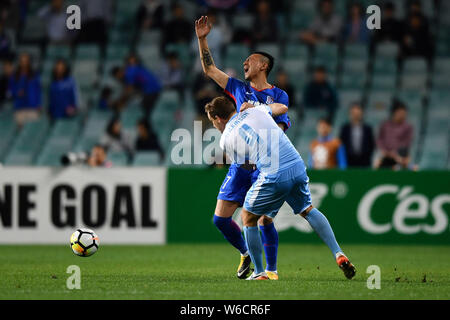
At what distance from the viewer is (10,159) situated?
63.7 feet

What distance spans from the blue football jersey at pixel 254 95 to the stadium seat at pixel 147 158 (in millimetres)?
8262

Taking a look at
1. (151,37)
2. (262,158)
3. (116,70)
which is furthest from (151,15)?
(262,158)

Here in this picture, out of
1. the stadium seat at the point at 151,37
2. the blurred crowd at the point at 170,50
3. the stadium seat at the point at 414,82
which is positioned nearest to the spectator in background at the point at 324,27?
the blurred crowd at the point at 170,50

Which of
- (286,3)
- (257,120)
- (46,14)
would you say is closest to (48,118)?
(46,14)

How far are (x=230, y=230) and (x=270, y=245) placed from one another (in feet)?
1.68

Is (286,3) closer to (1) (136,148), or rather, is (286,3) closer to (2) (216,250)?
(1) (136,148)

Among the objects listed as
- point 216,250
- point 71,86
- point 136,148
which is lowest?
point 216,250

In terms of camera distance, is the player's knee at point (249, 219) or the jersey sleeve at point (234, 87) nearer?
the player's knee at point (249, 219)

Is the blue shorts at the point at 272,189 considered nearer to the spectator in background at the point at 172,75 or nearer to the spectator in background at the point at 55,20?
the spectator in background at the point at 172,75

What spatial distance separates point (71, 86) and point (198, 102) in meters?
2.55

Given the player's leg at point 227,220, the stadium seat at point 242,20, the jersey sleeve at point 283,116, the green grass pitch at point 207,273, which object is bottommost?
the green grass pitch at point 207,273

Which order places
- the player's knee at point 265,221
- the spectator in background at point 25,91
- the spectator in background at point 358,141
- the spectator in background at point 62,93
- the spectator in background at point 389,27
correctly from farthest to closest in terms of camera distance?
the spectator in background at point 25,91 → the spectator in background at point 389,27 → the spectator in background at point 62,93 → the spectator in background at point 358,141 → the player's knee at point 265,221

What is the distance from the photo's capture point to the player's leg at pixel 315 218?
29.1 feet
